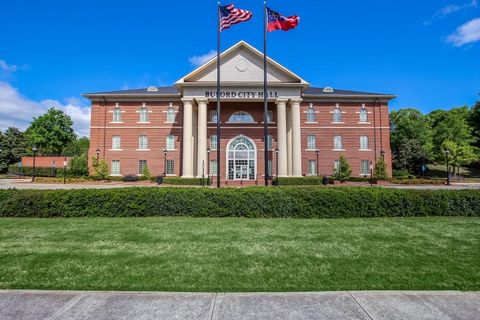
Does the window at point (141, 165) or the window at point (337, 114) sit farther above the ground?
the window at point (337, 114)

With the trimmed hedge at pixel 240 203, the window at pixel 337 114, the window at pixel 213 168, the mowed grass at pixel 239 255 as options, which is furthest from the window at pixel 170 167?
the mowed grass at pixel 239 255

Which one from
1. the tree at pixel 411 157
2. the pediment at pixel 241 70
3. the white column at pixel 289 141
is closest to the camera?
the pediment at pixel 241 70

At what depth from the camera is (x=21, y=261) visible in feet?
17.5

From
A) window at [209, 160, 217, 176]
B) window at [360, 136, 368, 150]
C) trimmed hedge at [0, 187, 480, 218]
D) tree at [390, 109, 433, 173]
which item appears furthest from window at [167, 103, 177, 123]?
tree at [390, 109, 433, 173]

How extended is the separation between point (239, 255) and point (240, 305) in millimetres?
2099

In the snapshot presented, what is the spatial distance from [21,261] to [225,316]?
4622 millimetres

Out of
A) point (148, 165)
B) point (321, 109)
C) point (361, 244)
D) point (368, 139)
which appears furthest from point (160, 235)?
point (368, 139)

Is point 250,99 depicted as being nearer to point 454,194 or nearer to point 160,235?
point 454,194

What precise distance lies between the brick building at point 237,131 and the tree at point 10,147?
118 feet

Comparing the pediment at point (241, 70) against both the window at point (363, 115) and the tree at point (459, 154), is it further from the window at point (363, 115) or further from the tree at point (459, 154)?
the tree at point (459, 154)

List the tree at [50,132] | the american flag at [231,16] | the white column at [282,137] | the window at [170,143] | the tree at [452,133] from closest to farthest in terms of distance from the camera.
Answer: the american flag at [231,16] → the white column at [282,137] → the window at [170,143] → the tree at [452,133] → the tree at [50,132]

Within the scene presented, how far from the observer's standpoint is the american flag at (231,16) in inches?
659

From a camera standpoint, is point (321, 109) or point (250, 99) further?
point (321, 109)

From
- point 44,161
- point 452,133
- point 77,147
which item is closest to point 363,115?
point 452,133
